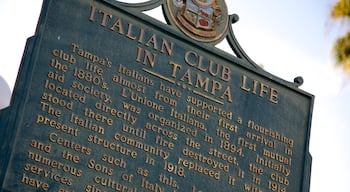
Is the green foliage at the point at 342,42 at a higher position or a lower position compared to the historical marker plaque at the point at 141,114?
higher

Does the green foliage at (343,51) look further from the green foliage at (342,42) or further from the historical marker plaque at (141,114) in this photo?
the historical marker plaque at (141,114)

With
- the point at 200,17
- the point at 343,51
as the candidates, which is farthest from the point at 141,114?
the point at 343,51

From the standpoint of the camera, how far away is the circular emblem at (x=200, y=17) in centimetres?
1584

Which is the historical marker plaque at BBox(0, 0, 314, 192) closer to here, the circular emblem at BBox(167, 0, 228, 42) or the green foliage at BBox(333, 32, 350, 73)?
the circular emblem at BBox(167, 0, 228, 42)

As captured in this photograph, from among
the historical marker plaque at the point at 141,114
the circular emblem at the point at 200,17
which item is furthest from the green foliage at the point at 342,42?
the circular emblem at the point at 200,17

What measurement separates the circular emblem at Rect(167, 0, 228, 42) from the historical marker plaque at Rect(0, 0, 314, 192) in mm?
46

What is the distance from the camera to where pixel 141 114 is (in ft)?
47.1

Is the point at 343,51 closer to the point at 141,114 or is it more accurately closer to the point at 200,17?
the point at 200,17

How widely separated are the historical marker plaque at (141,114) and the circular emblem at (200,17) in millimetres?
46

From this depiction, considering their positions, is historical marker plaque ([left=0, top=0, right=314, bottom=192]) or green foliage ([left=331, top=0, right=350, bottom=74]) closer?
historical marker plaque ([left=0, top=0, right=314, bottom=192])

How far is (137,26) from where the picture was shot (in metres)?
15.1

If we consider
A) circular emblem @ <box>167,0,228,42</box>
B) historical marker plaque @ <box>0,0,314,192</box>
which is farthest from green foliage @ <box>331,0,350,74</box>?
circular emblem @ <box>167,0,228,42</box>

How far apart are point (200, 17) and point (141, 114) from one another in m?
2.90

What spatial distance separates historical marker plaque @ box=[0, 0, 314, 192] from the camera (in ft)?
43.4
